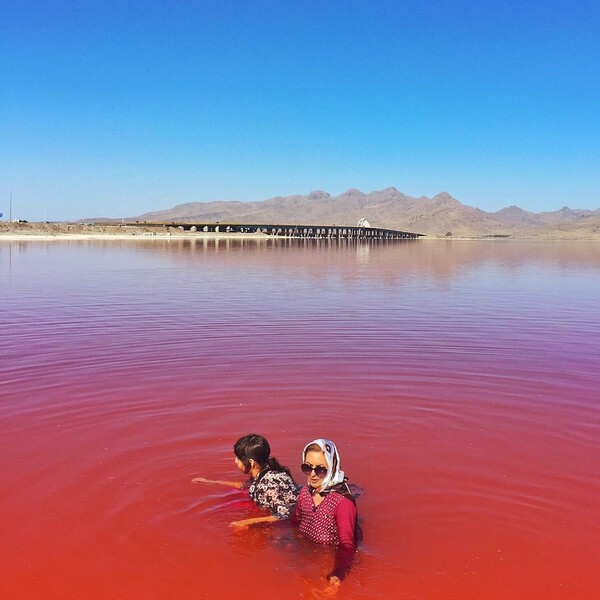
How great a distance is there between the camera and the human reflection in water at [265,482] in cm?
619

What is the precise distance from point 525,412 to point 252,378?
4484 mm

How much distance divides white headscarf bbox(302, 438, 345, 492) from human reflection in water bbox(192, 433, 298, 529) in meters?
0.79

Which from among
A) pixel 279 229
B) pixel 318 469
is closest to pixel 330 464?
pixel 318 469

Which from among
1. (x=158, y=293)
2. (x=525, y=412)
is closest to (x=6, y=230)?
(x=158, y=293)

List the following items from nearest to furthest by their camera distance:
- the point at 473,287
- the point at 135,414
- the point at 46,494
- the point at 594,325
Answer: the point at 46,494 < the point at 135,414 < the point at 594,325 < the point at 473,287

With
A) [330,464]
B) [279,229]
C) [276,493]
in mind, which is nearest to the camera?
[330,464]

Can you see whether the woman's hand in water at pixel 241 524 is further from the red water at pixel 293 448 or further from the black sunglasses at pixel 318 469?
the black sunglasses at pixel 318 469

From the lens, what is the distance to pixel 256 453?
20.6 feet

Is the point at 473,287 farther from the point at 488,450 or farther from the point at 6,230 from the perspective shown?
the point at 6,230

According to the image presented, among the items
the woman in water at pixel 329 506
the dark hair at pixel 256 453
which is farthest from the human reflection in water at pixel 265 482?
the woman in water at pixel 329 506

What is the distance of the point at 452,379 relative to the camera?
1150 cm

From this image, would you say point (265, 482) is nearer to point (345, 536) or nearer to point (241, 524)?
point (241, 524)

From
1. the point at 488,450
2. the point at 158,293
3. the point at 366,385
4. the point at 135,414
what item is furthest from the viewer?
the point at 158,293

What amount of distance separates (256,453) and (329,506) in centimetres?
102
